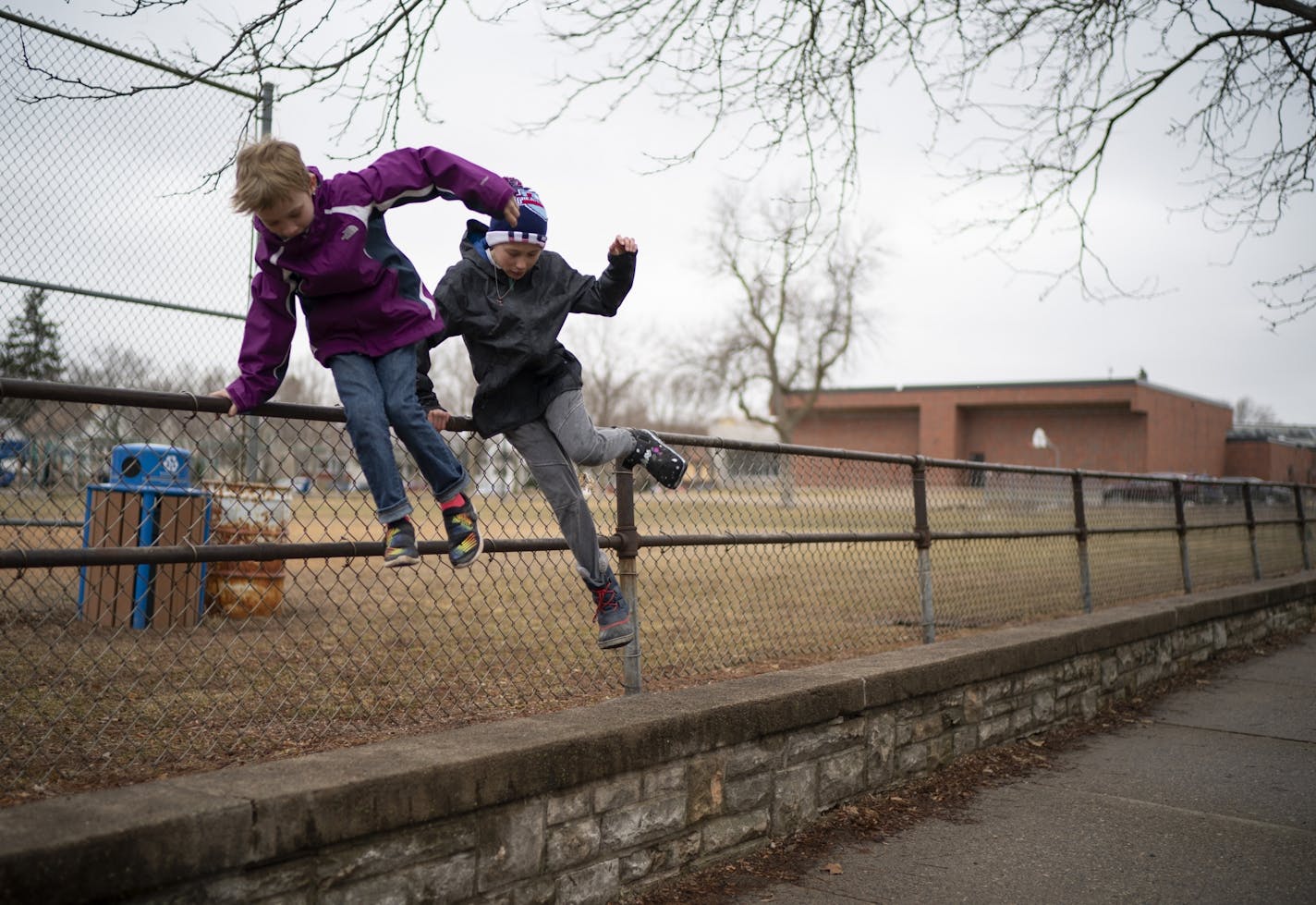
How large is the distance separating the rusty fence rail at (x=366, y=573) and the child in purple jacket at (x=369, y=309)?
19cm

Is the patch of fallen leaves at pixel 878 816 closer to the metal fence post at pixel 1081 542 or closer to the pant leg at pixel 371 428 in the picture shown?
the metal fence post at pixel 1081 542

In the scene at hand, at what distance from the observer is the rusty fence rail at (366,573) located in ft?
13.1

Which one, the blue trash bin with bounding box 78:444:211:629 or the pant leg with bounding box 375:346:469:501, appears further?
the blue trash bin with bounding box 78:444:211:629

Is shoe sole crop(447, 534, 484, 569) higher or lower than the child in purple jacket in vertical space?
lower

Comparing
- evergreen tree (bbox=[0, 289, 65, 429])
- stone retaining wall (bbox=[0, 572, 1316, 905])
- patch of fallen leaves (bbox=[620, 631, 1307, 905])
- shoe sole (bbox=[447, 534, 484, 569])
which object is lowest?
patch of fallen leaves (bbox=[620, 631, 1307, 905])

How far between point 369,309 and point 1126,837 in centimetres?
363

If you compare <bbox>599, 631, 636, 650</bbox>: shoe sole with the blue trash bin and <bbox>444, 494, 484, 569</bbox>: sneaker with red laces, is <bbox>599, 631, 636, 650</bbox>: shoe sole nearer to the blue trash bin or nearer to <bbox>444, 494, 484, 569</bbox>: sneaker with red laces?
<bbox>444, 494, 484, 569</bbox>: sneaker with red laces

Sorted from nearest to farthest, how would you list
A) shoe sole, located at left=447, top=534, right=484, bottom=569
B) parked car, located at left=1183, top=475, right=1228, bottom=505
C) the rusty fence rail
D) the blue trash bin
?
shoe sole, located at left=447, top=534, right=484, bottom=569, the rusty fence rail, the blue trash bin, parked car, located at left=1183, top=475, right=1228, bottom=505

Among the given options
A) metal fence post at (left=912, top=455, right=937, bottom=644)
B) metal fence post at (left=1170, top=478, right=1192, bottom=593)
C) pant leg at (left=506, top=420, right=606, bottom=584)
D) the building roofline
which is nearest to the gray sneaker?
pant leg at (left=506, top=420, right=606, bottom=584)

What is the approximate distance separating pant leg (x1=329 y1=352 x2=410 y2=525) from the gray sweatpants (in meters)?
0.71

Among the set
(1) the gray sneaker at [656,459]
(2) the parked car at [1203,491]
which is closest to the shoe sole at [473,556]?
(1) the gray sneaker at [656,459]

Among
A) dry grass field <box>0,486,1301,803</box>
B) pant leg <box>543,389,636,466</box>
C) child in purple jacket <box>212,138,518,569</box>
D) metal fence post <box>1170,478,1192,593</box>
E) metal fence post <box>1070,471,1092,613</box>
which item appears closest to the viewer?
child in purple jacket <box>212,138,518,569</box>

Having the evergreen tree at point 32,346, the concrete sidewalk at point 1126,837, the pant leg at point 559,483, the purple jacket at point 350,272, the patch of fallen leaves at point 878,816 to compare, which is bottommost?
the concrete sidewalk at point 1126,837

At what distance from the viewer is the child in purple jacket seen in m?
3.18
